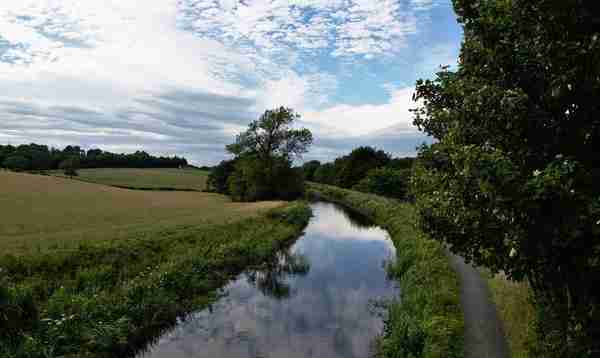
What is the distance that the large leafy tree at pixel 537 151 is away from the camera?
5551 millimetres

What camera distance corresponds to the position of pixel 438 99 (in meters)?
8.93

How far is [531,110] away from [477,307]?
7706mm

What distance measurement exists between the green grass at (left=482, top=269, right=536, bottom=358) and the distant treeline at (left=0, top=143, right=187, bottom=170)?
3829 inches

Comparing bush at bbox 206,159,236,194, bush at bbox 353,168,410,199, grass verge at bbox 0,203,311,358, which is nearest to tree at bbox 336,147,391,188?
bush at bbox 353,168,410,199

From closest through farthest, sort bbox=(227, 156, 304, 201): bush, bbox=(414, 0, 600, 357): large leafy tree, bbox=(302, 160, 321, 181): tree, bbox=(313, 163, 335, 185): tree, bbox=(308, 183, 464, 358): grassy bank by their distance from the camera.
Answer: bbox=(414, 0, 600, 357): large leafy tree → bbox=(308, 183, 464, 358): grassy bank → bbox=(227, 156, 304, 201): bush → bbox=(313, 163, 335, 185): tree → bbox=(302, 160, 321, 181): tree

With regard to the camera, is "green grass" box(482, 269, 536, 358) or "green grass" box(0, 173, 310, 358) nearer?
"green grass" box(482, 269, 536, 358)

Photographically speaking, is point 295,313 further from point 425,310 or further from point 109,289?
point 109,289

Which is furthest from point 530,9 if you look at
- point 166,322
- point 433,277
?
point 166,322

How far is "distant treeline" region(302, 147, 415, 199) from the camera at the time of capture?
59.6 metres

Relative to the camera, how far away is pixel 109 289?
1352 cm

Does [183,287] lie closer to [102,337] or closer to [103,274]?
[103,274]

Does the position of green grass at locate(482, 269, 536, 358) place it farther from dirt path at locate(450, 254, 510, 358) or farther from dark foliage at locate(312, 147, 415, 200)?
dark foliage at locate(312, 147, 415, 200)

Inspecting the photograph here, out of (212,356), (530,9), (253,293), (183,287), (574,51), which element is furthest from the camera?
(253,293)

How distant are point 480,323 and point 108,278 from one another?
45.6 feet
